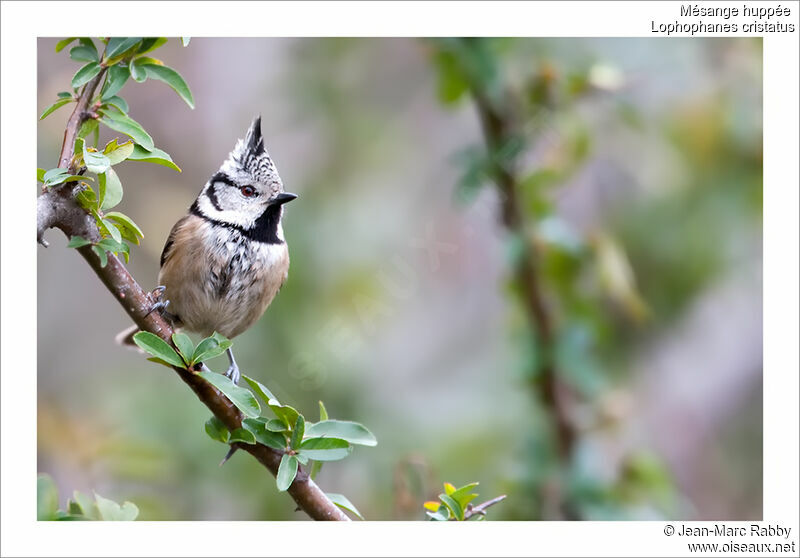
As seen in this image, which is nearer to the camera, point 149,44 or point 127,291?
point 127,291

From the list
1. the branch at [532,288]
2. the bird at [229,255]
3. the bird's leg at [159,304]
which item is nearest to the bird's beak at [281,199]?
the bird at [229,255]

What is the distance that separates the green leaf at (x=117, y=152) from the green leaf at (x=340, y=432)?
0.52 m

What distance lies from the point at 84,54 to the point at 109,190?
0.24m

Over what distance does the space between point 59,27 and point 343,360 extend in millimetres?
1283

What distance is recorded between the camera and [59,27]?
5.55ft

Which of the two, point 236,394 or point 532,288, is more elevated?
point 532,288

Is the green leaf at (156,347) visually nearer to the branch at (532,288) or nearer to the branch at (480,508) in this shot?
the branch at (480,508)

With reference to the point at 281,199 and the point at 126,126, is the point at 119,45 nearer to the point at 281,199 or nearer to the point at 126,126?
the point at 126,126

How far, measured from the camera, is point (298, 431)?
4.28 ft

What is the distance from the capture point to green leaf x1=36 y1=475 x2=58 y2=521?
4.28 feet

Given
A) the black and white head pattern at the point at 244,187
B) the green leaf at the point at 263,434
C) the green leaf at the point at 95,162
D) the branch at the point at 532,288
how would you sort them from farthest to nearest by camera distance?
the branch at the point at 532,288
the black and white head pattern at the point at 244,187
the green leaf at the point at 263,434
the green leaf at the point at 95,162

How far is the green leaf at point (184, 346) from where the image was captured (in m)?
1.28

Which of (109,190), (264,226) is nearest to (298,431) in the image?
(109,190)

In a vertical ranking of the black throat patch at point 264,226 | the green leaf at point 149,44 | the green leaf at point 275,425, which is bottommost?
the green leaf at point 275,425
